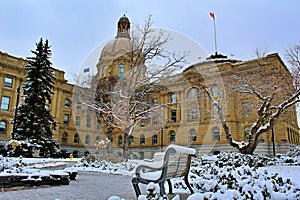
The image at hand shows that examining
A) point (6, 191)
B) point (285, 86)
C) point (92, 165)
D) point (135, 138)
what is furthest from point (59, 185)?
point (135, 138)

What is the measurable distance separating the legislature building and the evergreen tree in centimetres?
666

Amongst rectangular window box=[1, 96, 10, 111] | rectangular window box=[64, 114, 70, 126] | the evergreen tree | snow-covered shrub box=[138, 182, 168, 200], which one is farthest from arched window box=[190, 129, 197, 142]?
snow-covered shrub box=[138, 182, 168, 200]

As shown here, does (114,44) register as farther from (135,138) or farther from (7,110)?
(7,110)

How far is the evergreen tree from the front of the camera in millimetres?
20766

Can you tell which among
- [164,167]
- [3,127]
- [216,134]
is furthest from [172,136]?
[164,167]

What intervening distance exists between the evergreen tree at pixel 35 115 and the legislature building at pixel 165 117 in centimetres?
666

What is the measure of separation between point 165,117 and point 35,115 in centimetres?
1969

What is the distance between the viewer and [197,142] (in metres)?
37.1

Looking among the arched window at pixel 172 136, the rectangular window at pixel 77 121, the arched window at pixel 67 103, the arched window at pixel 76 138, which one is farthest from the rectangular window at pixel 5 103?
the arched window at pixel 172 136

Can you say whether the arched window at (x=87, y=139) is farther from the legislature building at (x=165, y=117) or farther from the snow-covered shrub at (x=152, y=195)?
the snow-covered shrub at (x=152, y=195)

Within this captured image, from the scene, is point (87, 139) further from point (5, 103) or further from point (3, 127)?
point (5, 103)

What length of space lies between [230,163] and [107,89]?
15.7 meters

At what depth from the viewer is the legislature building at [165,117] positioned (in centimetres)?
3140

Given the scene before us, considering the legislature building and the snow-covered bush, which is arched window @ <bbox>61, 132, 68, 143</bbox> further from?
the snow-covered bush
